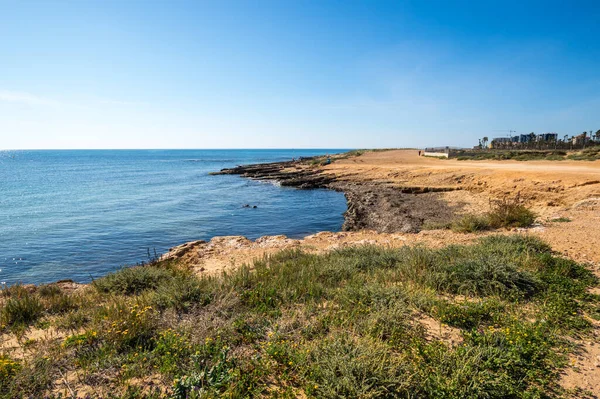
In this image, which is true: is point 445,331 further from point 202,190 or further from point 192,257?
point 202,190

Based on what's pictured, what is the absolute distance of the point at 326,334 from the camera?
15.6 ft

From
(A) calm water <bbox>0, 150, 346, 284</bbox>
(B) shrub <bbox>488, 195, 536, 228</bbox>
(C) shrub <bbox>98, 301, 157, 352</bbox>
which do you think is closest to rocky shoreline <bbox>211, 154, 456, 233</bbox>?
(A) calm water <bbox>0, 150, 346, 284</bbox>

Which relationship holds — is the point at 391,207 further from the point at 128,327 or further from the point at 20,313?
the point at 20,313

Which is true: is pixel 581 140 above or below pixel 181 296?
above

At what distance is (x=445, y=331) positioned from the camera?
193 inches

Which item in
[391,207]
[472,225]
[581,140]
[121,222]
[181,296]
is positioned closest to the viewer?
[181,296]

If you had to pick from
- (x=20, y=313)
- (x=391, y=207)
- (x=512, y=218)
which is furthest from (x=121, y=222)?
(x=512, y=218)

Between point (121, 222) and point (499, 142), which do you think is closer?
point (121, 222)

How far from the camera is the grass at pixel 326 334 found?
3658 millimetres

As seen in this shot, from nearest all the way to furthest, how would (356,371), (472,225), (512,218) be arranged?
(356,371)
(472,225)
(512,218)

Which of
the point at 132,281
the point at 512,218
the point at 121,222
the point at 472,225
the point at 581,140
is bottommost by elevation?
the point at 121,222

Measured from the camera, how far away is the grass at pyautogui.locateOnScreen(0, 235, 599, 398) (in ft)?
12.0

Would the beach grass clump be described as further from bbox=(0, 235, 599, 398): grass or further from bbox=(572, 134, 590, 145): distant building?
bbox=(572, 134, 590, 145): distant building

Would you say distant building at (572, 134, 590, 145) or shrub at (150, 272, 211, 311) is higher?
distant building at (572, 134, 590, 145)
